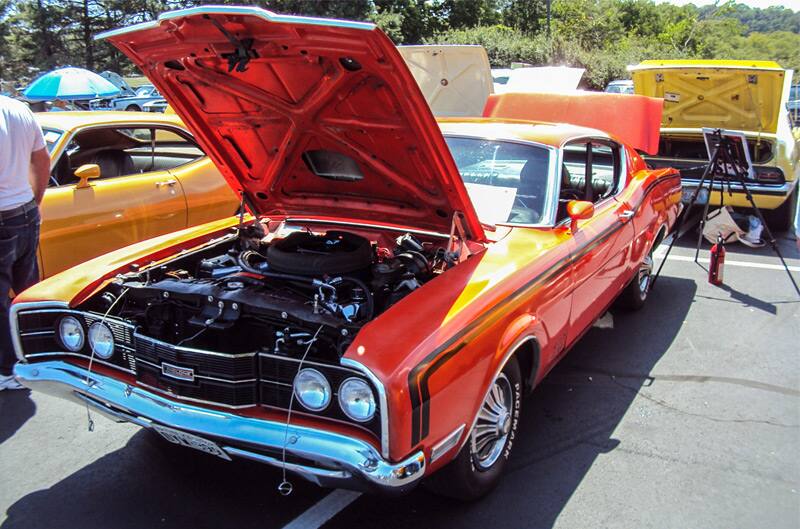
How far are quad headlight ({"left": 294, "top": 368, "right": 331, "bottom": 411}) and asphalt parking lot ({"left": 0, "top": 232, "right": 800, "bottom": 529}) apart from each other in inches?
25.1

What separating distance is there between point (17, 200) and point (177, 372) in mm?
1993

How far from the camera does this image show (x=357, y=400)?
234 centimetres

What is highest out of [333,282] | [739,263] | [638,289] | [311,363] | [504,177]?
[504,177]

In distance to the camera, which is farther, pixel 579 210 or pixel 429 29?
pixel 429 29

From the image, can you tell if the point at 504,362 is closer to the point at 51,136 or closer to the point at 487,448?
the point at 487,448

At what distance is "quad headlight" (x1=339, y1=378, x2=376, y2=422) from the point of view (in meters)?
2.31

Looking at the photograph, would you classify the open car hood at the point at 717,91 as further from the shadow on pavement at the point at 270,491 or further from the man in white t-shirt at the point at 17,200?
the man in white t-shirt at the point at 17,200

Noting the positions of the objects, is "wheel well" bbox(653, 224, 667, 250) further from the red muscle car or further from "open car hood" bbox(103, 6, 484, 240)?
"open car hood" bbox(103, 6, 484, 240)

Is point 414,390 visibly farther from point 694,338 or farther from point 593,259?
point 694,338

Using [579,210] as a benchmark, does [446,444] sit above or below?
below

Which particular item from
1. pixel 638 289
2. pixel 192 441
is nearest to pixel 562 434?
pixel 192 441

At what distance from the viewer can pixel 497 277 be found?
2865 mm

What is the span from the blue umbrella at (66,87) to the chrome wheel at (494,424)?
12563 mm

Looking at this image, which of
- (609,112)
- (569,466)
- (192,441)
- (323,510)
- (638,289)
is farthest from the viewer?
(609,112)
